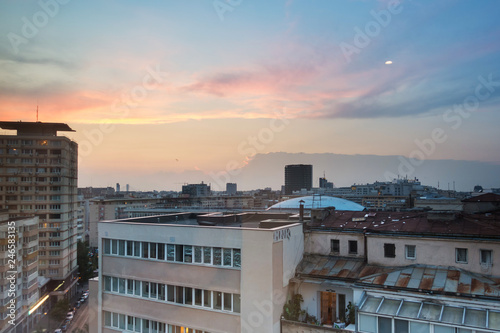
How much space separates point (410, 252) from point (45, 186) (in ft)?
169

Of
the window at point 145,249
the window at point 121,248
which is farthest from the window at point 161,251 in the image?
the window at point 121,248

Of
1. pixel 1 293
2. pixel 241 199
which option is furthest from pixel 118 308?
pixel 241 199

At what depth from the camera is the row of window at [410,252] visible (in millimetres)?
16156

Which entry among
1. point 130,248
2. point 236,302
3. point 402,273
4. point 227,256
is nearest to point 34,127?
point 130,248

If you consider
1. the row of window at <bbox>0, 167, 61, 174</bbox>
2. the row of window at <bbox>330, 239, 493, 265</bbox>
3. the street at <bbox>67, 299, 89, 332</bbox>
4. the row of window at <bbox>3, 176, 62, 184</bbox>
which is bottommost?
the street at <bbox>67, 299, 89, 332</bbox>

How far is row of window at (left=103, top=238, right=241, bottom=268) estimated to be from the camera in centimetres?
1847

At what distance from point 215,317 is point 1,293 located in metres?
24.1

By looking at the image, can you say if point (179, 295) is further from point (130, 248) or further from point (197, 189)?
point (197, 189)

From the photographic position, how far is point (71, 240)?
59375 mm

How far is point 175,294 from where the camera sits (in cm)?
1978

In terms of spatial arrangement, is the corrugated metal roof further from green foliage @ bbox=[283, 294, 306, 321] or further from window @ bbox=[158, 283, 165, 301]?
window @ bbox=[158, 283, 165, 301]

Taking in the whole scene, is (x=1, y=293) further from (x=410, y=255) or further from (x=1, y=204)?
(x=410, y=255)

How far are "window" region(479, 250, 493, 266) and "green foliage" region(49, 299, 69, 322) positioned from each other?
49327mm

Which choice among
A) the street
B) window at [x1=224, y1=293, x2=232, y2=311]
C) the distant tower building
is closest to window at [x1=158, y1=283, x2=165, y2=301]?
window at [x1=224, y1=293, x2=232, y2=311]
